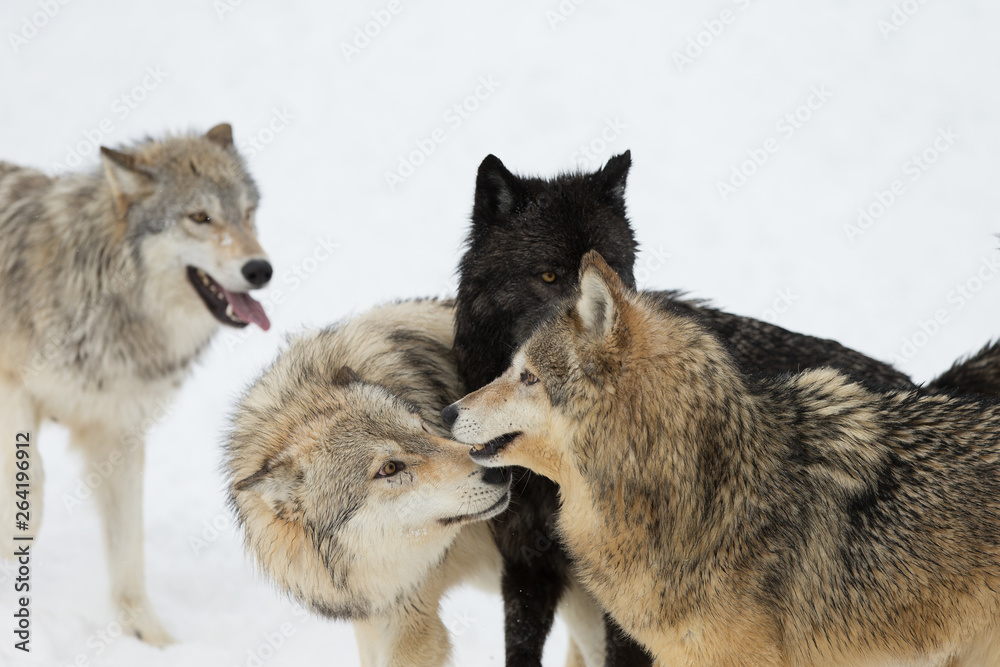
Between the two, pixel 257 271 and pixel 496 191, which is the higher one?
pixel 496 191

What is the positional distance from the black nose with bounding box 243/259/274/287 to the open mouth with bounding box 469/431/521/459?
88.5 inches

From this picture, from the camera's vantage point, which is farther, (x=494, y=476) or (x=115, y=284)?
(x=115, y=284)

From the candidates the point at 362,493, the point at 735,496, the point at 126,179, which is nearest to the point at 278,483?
the point at 362,493

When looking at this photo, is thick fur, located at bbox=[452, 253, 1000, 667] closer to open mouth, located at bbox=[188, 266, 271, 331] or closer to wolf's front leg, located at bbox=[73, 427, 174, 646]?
open mouth, located at bbox=[188, 266, 271, 331]

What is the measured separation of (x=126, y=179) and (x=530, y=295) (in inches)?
106

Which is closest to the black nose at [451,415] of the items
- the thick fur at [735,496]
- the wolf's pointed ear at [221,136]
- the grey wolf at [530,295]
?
the thick fur at [735,496]

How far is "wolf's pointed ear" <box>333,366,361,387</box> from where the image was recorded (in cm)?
381

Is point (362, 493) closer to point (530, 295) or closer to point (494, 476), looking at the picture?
point (494, 476)

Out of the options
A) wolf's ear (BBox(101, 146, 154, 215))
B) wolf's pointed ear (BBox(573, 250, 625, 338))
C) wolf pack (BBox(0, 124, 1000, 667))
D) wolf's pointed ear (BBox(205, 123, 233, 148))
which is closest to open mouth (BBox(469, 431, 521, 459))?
wolf pack (BBox(0, 124, 1000, 667))

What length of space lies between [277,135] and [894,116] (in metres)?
8.20

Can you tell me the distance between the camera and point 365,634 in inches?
158

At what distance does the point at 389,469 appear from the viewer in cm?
354

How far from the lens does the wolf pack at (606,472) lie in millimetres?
3094

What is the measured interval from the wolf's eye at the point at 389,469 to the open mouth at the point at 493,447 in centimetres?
36
